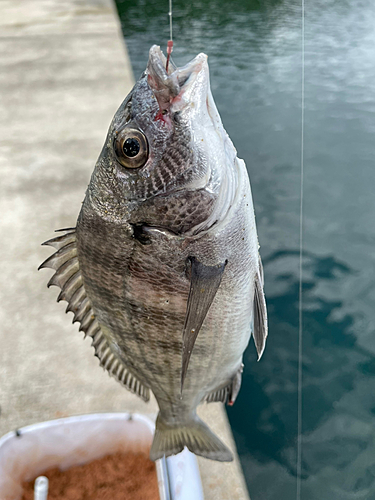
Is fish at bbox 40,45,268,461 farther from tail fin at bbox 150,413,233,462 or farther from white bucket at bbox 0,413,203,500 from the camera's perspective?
white bucket at bbox 0,413,203,500

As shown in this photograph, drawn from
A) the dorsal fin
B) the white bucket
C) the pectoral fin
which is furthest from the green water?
the pectoral fin

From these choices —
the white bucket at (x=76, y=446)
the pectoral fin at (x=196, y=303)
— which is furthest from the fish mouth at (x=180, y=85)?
the white bucket at (x=76, y=446)

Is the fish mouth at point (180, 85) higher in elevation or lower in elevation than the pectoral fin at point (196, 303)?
higher

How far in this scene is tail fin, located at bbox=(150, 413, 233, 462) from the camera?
1.31 metres

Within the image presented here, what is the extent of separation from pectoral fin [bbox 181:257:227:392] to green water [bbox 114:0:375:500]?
129cm

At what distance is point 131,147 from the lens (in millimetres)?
950

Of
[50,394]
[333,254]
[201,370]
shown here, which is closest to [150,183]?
[201,370]

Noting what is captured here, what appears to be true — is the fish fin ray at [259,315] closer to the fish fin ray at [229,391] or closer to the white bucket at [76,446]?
the fish fin ray at [229,391]

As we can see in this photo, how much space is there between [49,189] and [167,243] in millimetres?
3089

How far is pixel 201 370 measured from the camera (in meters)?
1.24

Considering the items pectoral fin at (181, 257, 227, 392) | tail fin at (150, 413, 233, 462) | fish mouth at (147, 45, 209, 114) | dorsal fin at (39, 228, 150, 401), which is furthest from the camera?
tail fin at (150, 413, 233, 462)

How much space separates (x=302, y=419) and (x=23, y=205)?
8.52 feet

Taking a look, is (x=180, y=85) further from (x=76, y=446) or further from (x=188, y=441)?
(x=76, y=446)

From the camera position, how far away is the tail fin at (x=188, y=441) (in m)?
1.31
